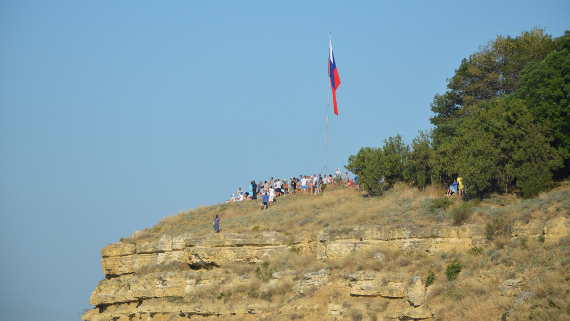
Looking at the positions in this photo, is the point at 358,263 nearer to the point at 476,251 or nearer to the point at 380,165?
the point at 476,251

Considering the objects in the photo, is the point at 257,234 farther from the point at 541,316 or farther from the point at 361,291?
the point at 541,316

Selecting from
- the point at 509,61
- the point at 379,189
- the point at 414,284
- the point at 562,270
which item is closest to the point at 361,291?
the point at 414,284

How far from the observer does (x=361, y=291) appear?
36.1 metres

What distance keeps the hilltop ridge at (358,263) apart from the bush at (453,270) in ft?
0.16

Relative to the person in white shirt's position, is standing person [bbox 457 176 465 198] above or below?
below

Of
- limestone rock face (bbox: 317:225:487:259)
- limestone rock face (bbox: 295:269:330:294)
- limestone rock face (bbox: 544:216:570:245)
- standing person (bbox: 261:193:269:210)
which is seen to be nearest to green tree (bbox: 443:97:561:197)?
limestone rock face (bbox: 317:225:487:259)

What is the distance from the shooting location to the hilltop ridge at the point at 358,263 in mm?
32344

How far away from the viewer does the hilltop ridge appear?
32.3 metres

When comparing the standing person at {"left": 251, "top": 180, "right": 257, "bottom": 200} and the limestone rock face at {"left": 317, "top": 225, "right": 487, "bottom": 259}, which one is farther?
the standing person at {"left": 251, "top": 180, "right": 257, "bottom": 200}

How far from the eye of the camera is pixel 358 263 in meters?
37.9

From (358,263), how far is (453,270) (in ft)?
16.6

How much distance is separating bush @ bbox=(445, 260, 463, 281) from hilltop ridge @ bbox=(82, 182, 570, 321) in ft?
0.16

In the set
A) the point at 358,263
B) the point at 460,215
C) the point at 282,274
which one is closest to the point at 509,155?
the point at 460,215

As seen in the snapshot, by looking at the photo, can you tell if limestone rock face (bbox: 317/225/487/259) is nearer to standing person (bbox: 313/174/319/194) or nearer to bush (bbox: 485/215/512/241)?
bush (bbox: 485/215/512/241)
